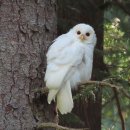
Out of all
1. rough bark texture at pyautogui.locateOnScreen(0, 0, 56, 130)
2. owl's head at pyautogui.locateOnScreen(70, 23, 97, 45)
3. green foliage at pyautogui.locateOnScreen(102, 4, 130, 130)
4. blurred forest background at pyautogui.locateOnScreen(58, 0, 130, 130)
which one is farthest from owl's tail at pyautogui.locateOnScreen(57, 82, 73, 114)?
blurred forest background at pyautogui.locateOnScreen(58, 0, 130, 130)

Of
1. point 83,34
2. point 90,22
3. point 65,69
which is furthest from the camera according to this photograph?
point 90,22

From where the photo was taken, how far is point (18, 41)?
2959 mm

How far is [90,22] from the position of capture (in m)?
5.35

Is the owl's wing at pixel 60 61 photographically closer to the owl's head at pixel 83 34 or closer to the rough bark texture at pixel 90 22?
the owl's head at pixel 83 34

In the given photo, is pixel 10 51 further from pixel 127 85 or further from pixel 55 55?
pixel 127 85

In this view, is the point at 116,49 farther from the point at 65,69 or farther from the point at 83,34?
the point at 65,69

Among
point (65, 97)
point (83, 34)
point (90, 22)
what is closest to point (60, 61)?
point (65, 97)

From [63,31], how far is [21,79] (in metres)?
1.91

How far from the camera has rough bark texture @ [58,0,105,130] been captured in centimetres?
505

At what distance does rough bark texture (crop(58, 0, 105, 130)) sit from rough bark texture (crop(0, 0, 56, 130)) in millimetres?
1906

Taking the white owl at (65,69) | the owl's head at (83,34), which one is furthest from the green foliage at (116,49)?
the white owl at (65,69)

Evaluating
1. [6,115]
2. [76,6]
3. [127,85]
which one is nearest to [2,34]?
[6,115]

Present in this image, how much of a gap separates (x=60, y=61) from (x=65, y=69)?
6 centimetres

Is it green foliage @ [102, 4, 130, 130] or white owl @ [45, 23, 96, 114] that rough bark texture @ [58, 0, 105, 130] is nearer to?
green foliage @ [102, 4, 130, 130]
